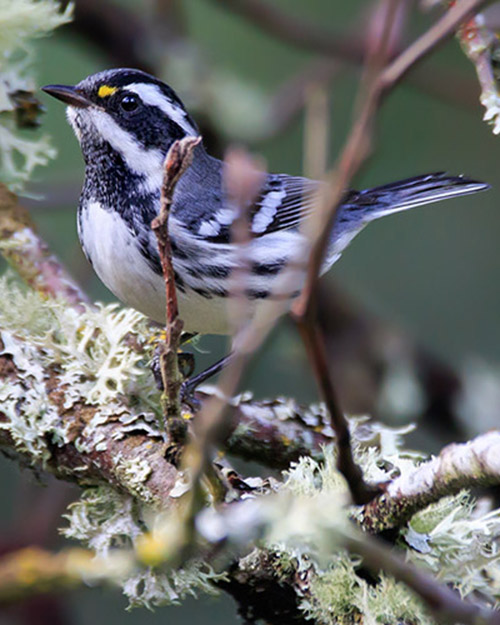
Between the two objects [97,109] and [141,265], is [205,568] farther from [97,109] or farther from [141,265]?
[97,109]

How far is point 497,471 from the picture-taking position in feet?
3.93

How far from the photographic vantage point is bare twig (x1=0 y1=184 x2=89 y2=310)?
8.23 ft

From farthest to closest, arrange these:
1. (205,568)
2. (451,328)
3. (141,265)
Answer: (451,328) < (141,265) < (205,568)

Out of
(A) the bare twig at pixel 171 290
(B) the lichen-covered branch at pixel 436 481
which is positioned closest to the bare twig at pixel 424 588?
(B) the lichen-covered branch at pixel 436 481

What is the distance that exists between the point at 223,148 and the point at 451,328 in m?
2.08

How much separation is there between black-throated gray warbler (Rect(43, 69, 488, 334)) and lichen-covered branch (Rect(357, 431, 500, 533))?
2.98ft

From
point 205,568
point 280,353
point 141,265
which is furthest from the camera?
point 280,353

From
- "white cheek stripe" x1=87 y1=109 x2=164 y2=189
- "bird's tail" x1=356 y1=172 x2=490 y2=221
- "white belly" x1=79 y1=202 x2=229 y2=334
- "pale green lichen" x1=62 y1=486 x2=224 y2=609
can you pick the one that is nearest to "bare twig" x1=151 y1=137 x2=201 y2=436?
"pale green lichen" x1=62 y1=486 x2=224 y2=609

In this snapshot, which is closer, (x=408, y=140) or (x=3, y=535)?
(x=3, y=535)

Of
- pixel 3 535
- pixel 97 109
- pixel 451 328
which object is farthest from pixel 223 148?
pixel 451 328

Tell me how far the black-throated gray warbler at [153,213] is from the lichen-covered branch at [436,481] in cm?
91

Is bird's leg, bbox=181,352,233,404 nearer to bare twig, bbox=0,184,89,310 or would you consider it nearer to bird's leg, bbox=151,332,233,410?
bird's leg, bbox=151,332,233,410

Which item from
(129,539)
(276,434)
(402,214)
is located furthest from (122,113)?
(402,214)

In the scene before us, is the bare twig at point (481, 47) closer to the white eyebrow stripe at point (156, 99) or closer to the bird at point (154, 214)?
the bird at point (154, 214)
